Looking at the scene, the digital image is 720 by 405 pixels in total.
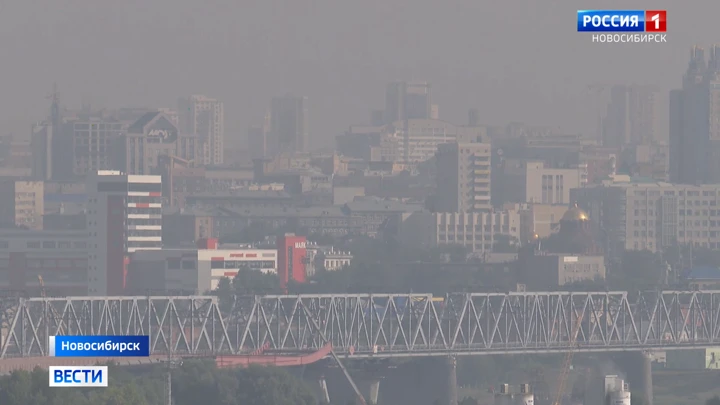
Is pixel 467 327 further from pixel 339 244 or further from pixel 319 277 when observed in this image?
pixel 339 244

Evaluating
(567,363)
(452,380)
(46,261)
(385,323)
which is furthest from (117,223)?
(567,363)

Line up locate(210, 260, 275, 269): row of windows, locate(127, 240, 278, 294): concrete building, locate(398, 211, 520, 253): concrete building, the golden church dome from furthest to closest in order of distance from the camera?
locate(398, 211, 520, 253): concrete building
the golden church dome
locate(210, 260, 275, 269): row of windows
locate(127, 240, 278, 294): concrete building

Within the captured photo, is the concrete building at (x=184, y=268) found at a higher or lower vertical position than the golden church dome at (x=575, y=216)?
lower
